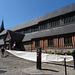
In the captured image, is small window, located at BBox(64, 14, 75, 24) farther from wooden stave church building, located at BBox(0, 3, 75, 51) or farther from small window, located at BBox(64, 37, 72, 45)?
small window, located at BBox(64, 37, 72, 45)

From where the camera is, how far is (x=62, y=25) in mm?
17844

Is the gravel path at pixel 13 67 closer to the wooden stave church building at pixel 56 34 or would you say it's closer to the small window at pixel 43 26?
the wooden stave church building at pixel 56 34

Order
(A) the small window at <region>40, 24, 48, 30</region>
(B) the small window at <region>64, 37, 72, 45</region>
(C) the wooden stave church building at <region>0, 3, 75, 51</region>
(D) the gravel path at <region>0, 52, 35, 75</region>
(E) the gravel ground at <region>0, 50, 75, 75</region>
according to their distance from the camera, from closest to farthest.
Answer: (E) the gravel ground at <region>0, 50, 75, 75</region>
(D) the gravel path at <region>0, 52, 35, 75</region>
(B) the small window at <region>64, 37, 72, 45</region>
(C) the wooden stave church building at <region>0, 3, 75, 51</region>
(A) the small window at <region>40, 24, 48, 30</region>

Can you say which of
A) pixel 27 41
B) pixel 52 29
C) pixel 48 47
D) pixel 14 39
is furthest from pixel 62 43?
pixel 14 39

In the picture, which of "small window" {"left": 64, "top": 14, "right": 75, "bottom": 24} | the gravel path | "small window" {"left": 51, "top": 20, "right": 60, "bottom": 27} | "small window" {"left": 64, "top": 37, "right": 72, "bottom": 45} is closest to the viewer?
the gravel path

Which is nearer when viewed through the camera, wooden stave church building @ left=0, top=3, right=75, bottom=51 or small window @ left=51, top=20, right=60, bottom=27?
wooden stave church building @ left=0, top=3, right=75, bottom=51

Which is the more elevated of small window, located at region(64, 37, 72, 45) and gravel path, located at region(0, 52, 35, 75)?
small window, located at region(64, 37, 72, 45)

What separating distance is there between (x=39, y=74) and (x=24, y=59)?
686cm

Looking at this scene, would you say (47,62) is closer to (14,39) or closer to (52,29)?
(52,29)

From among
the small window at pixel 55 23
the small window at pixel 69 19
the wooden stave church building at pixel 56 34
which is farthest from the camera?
the small window at pixel 55 23

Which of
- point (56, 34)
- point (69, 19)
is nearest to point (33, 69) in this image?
point (56, 34)

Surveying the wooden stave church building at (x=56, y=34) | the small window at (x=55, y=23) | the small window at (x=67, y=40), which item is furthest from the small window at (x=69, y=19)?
the small window at (x=67, y=40)

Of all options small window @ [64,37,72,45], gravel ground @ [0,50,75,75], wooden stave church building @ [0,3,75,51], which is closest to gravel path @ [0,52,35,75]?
gravel ground @ [0,50,75,75]

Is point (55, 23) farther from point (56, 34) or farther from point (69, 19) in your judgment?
point (56, 34)
